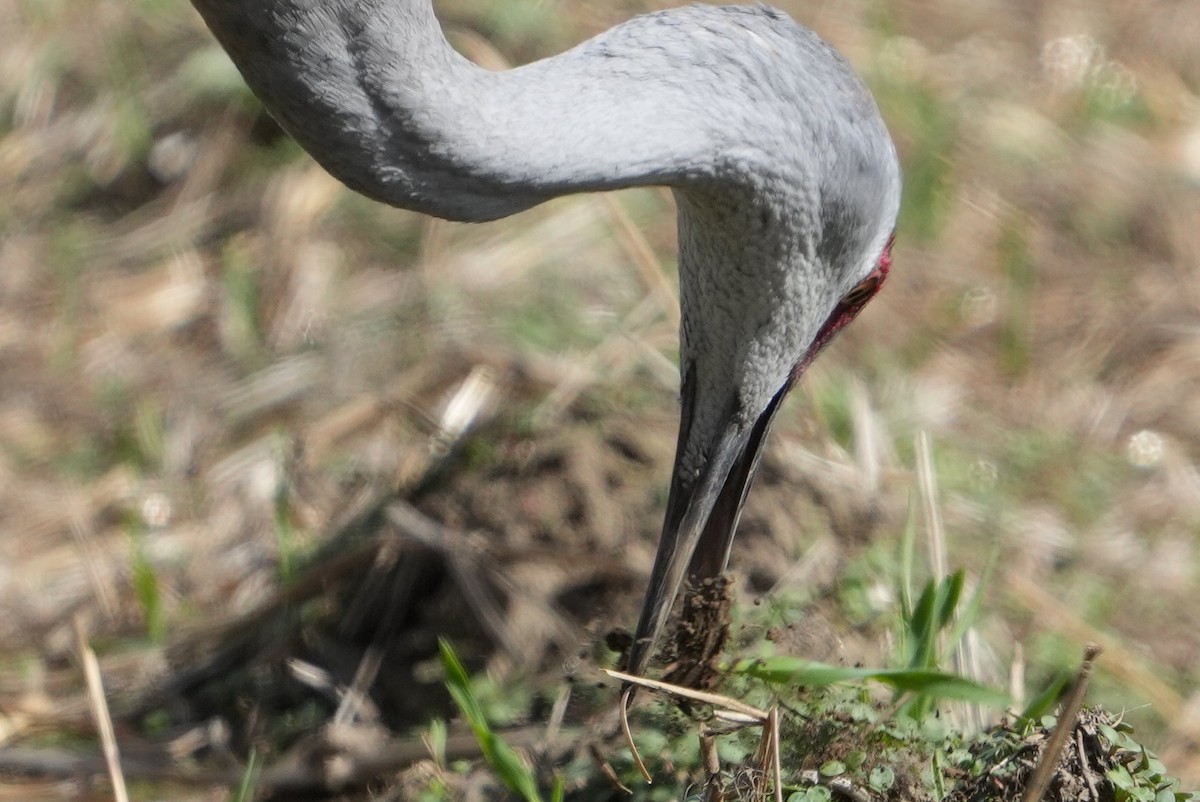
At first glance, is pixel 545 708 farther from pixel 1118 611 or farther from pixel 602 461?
pixel 1118 611

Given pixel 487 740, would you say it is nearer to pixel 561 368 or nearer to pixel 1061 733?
pixel 1061 733

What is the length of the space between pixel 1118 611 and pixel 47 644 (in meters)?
2.52

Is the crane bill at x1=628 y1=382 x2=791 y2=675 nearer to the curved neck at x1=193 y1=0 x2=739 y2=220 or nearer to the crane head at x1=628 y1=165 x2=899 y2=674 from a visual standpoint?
the crane head at x1=628 y1=165 x2=899 y2=674

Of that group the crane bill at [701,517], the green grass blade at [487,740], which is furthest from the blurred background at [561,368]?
the green grass blade at [487,740]

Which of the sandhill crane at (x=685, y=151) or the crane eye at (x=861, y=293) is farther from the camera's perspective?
the crane eye at (x=861, y=293)

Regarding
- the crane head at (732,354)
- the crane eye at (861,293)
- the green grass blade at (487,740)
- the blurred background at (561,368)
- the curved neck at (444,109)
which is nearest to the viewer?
the curved neck at (444,109)

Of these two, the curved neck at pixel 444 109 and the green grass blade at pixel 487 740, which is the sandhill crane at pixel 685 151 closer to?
the curved neck at pixel 444 109

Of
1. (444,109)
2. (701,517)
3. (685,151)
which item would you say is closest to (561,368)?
(701,517)

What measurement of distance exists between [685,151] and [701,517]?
2.61 ft

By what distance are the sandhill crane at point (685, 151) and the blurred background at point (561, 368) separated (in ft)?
1.51

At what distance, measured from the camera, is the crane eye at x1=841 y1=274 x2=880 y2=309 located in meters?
2.53

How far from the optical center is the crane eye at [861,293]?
2525 mm

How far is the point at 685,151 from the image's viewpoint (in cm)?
200

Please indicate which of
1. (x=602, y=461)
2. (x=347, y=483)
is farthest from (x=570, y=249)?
(x=602, y=461)
